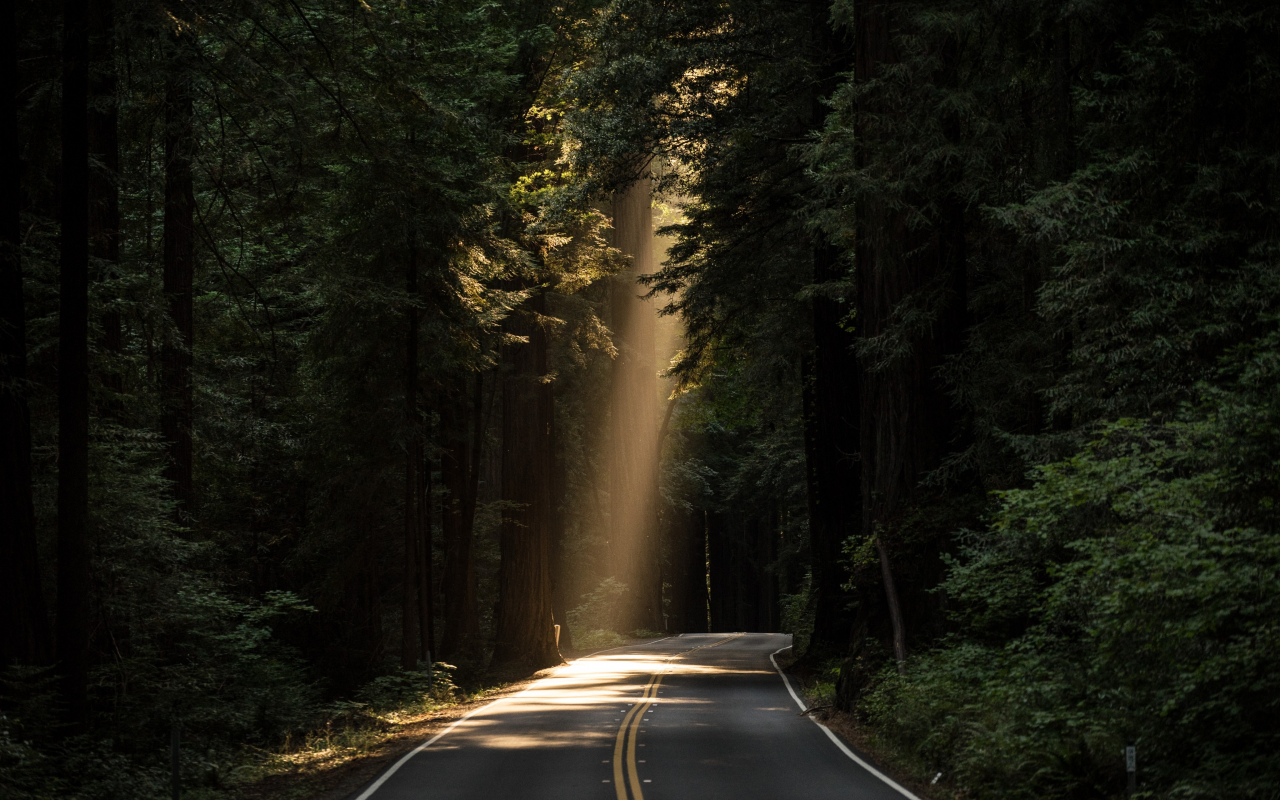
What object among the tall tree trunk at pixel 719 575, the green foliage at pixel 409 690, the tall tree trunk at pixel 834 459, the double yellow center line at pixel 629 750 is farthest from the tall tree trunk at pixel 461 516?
the tall tree trunk at pixel 719 575

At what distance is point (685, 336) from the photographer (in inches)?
1103

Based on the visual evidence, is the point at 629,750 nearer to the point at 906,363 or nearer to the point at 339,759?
the point at 339,759

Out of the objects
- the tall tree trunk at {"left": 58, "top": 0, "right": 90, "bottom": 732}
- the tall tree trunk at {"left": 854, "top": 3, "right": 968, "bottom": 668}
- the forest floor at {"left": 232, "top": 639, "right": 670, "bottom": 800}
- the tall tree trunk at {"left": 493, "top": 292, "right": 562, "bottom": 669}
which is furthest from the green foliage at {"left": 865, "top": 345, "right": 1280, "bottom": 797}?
the tall tree trunk at {"left": 493, "top": 292, "right": 562, "bottom": 669}

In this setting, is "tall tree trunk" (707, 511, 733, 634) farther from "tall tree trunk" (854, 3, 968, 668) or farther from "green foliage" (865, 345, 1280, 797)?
"green foliage" (865, 345, 1280, 797)

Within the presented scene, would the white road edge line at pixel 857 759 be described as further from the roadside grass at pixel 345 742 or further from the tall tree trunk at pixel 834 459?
the tall tree trunk at pixel 834 459

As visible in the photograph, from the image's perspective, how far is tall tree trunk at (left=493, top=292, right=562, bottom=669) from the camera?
27766 mm

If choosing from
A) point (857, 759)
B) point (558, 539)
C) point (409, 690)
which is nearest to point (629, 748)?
point (857, 759)

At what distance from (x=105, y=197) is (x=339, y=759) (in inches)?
Result: 350

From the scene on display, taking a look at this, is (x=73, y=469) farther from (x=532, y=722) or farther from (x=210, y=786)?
(x=532, y=722)

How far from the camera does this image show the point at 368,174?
67.8ft

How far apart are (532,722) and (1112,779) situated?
33.1 feet

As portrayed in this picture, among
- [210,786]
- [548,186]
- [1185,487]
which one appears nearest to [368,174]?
[548,186]

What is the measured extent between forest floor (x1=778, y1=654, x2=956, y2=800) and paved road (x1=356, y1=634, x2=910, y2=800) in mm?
309

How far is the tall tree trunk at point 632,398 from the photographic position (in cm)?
4128
